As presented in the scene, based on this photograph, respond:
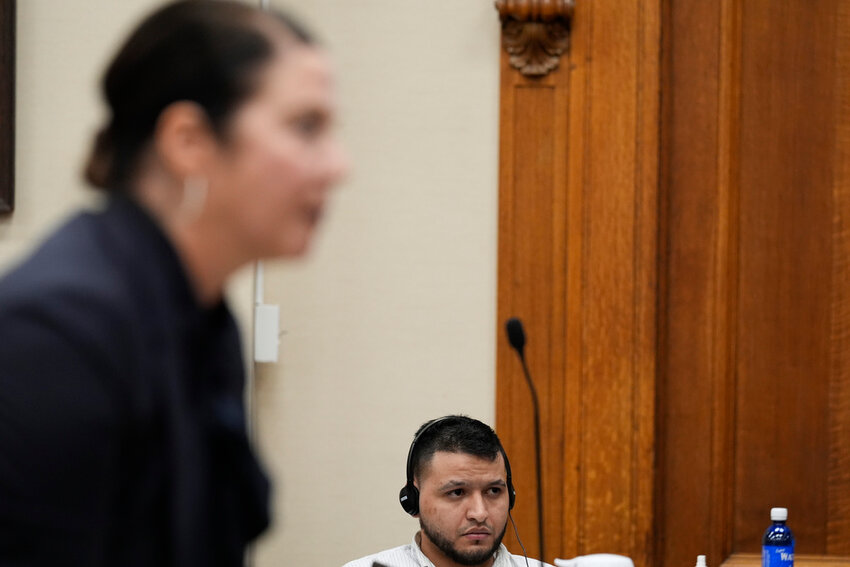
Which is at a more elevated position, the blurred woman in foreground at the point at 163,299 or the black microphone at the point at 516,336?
the blurred woman in foreground at the point at 163,299

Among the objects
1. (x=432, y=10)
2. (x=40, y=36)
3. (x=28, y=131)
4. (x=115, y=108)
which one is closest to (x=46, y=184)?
(x=28, y=131)

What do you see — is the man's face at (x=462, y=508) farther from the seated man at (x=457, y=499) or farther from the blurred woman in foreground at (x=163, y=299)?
the blurred woman in foreground at (x=163, y=299)

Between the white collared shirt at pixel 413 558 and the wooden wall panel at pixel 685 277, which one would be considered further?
the wooden wall panel at pixel 685 277

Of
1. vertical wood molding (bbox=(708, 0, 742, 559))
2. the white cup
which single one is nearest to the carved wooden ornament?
vertical wood molding (bbox=(708, 0, 742, 559))

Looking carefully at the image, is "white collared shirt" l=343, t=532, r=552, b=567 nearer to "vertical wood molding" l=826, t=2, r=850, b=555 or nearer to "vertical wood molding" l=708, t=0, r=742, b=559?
"vertical wood molding" l=708, t=0, r=742, b=559

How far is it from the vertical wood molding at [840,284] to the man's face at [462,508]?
976mm

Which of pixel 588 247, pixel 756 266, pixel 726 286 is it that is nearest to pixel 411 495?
pixel 588 247

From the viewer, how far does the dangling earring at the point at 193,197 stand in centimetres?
80

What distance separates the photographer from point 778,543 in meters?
2.80

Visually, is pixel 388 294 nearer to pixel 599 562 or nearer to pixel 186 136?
pixel 599 562

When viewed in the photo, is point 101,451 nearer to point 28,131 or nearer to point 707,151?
point 28,131

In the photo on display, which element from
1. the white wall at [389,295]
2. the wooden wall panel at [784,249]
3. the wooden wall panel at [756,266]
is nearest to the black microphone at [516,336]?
the white wall at [389,295]

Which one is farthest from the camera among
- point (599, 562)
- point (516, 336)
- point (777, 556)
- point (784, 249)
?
point (784, 249)

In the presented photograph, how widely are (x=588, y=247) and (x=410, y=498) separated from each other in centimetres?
83
